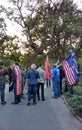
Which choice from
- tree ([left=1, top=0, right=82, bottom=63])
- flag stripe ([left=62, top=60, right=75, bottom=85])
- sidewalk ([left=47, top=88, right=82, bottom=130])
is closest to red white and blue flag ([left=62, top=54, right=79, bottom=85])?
flag stripe ([left=62, top=60, right=75, bottom=85])

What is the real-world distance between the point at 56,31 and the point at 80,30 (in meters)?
3.57

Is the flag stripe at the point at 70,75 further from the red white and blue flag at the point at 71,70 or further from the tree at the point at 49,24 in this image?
the tree at the point at 49,24

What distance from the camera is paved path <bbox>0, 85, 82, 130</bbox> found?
11.5 metres

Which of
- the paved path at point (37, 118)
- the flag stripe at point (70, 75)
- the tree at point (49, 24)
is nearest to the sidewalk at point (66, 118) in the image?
the paved path at point (37, 118)

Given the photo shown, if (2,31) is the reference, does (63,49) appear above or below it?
below

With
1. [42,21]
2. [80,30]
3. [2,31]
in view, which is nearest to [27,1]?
[42,21]

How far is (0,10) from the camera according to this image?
49375 mm

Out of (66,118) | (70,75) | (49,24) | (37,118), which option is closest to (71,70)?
(70,75)

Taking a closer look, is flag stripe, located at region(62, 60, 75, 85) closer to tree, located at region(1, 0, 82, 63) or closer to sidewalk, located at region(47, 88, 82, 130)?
sidewalk, located at region(47, 88, 82, 130)

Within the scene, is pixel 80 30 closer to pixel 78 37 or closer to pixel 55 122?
pixel 78 37

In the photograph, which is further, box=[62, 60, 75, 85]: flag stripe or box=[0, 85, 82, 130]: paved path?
box=[62, 60, 75, 85]: flag stripe

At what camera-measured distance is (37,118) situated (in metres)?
13.1

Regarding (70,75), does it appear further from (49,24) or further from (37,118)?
(49,24)

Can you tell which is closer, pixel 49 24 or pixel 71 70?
pixel 71 70
